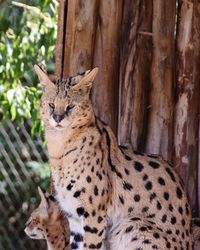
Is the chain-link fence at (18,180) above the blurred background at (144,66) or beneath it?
beneath

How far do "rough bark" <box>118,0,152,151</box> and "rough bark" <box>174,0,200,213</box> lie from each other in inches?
8.3

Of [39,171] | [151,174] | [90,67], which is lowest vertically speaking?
[39,171]

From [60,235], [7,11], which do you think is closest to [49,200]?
[60,235]

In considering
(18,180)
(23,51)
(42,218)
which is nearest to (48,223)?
(42,218)

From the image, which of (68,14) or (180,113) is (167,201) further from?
(68,14)

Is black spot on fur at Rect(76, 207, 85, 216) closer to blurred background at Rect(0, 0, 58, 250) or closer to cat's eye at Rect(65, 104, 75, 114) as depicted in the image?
cat's eye at Rect(65, 104, 75, 114)

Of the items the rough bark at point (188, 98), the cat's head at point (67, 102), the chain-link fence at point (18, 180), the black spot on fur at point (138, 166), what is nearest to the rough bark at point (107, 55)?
the rough bark at point (188, 98)

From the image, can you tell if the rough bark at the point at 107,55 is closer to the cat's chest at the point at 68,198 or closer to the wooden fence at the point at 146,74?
the wooden fence at the point at 146,74

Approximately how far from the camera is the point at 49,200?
6820 millimetres

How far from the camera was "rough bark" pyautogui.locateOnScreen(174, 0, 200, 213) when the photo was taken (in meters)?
7.21

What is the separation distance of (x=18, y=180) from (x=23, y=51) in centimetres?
154

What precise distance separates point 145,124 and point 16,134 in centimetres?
277

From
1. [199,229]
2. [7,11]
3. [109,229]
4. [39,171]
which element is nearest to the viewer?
[109,229]

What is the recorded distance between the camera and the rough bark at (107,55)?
23.6ft
